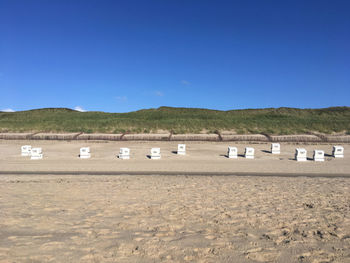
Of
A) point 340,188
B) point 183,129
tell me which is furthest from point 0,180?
point 183,129

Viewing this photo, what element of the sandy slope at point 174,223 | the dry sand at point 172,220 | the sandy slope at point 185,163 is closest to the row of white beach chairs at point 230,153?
the sandy slope at point 185,163

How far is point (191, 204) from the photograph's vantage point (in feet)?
23.3

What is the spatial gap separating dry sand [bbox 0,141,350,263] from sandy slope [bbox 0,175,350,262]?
2 centimetres

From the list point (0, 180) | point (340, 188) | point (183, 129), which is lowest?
point (0, 180)

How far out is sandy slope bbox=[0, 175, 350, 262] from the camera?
4.22 m

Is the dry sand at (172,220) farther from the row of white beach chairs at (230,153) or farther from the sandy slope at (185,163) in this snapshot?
the row of white beach chairs at (230,153)

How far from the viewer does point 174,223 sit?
5.64 meters

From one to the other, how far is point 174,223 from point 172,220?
8.4 inches

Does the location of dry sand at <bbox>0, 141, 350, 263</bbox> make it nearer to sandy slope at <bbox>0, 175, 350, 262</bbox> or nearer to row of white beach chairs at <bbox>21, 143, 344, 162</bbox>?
sandy slope at <bbox>0, 175, 350, 262</bbox>

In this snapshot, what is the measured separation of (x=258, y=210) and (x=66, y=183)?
23.6 feet

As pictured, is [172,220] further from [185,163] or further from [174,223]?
[185,163]

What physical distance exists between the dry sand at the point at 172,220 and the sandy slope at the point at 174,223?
0.02 meters

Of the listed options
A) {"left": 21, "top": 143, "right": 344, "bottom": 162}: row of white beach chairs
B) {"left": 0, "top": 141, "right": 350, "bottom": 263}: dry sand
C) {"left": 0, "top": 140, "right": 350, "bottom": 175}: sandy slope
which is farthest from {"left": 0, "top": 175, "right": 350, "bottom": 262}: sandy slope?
{"left": 21, "top": 143, "right": 344, "bottom": 162}: row of white beach chairs

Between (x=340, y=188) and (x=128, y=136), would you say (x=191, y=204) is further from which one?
(x=128, y=136)
